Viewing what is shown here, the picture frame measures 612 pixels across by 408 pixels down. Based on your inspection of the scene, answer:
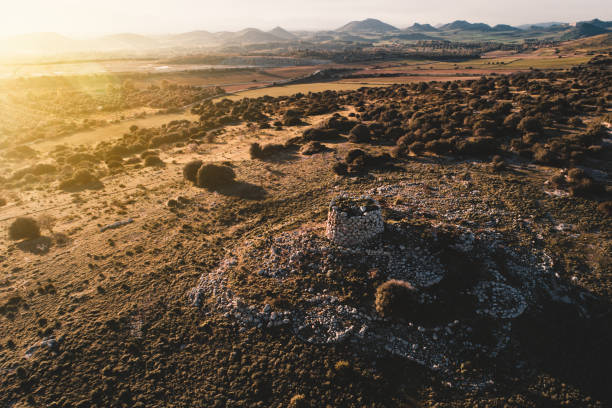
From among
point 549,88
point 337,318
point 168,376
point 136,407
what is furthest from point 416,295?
point 549,88

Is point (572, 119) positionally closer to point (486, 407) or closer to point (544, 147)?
point (544, 147)

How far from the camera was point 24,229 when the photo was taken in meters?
26.6

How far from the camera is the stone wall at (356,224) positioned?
2012cm

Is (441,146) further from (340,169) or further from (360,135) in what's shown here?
(340,169)

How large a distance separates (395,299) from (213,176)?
86.2ft

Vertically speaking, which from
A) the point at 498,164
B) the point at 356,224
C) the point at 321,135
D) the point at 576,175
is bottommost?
the point at 356,224

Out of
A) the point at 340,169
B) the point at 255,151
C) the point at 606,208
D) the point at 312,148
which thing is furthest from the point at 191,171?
the point at 606,208

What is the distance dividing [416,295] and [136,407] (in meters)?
15.8

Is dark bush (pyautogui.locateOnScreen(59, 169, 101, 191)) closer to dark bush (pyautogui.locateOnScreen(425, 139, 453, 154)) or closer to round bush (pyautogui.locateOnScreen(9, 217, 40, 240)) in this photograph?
round bush (pyautogui.locateOnScreen(9, 217, 40, 240))

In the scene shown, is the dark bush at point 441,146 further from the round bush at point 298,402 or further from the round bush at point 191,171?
the round bush at point 298,402

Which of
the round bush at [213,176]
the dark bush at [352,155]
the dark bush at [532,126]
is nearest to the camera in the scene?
the round bush at [213,176]

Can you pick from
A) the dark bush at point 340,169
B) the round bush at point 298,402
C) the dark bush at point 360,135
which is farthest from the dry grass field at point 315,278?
the dark bush at point 360,135

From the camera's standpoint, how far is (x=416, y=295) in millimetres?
16828

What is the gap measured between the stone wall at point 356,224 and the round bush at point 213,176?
19.0 metres
